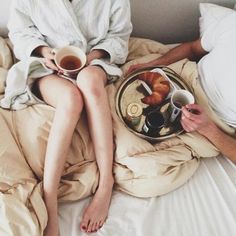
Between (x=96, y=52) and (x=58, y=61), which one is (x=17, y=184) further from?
(x=96, y=52)

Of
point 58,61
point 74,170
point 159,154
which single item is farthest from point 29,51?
point 159,154

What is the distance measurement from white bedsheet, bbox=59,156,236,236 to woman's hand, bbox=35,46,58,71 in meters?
0.42

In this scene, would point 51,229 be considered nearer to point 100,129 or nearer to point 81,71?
point 100,129

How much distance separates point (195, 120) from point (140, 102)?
19cm

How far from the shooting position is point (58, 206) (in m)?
1.01

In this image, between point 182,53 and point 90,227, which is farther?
point 182,53

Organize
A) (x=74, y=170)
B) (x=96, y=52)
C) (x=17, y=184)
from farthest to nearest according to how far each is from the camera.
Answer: (x=96, y=52)
(x=74, y=170)
(x=17, y=184)

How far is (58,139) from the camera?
3.22 ft

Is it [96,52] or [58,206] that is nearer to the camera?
[58,206]

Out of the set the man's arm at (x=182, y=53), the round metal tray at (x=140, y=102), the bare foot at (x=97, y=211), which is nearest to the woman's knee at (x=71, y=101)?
the round metal tray at (x=140, y=102)

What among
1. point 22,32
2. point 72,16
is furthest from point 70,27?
point 22,32

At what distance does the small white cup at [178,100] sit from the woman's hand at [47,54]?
1.23ft

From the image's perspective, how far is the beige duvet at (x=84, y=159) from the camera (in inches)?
37.4

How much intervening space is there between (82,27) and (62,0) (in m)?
0.11
